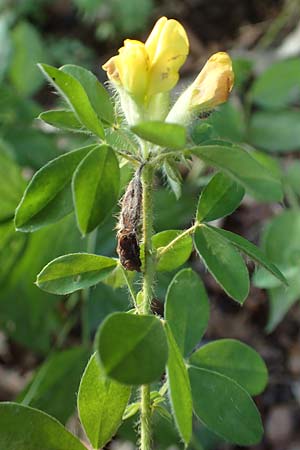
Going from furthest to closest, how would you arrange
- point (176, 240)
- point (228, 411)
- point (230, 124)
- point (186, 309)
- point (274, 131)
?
1. point (274, 131)
2. point (230, 124)
3. point (186, 309)
4. point (228, 411)
5. point (176, 240)

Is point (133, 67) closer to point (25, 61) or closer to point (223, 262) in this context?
point (223, 262)

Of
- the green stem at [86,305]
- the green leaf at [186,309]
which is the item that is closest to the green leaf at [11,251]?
the green stem at [86,305]

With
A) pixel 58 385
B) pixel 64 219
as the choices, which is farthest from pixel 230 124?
pixel 58 385

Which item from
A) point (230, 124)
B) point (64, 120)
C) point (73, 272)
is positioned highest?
point (64, 120)

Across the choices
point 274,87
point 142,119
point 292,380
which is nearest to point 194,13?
point 274,87

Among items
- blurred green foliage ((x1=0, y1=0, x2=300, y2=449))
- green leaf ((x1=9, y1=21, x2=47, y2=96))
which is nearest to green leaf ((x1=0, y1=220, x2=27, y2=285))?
blurred green foliage ((x1=0, y1=0, x2=300, y2=449))
